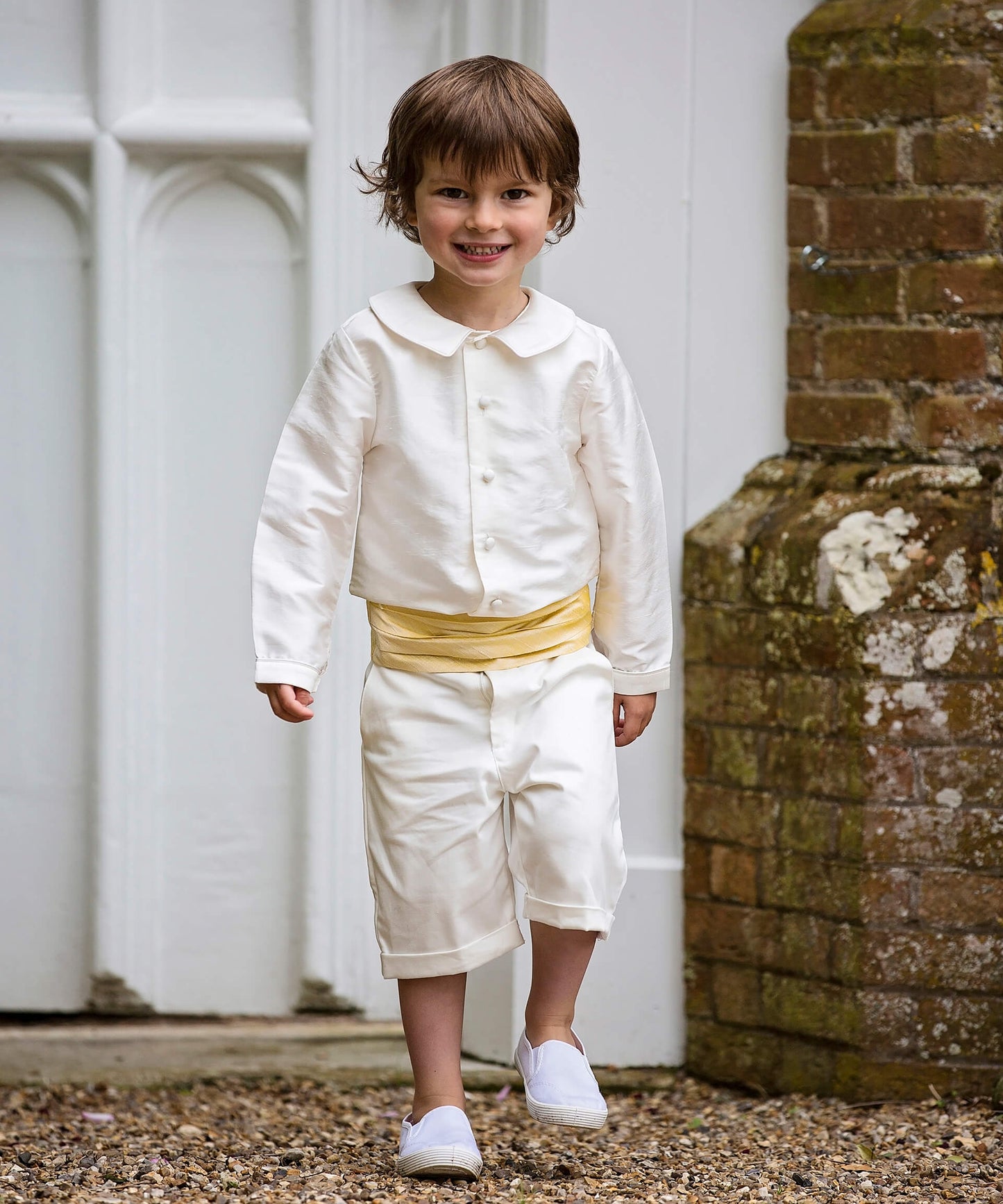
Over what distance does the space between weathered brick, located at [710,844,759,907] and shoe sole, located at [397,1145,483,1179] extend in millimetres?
929

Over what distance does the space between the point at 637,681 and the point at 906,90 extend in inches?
51.5

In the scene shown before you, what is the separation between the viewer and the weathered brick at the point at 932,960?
2.84 m

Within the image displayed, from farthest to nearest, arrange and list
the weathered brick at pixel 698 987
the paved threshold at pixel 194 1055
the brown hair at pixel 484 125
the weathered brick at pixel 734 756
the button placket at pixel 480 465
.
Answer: the paved threshold at pixel 194 1055, the weathered brick at pixel 698 987, the weathered brick at pixel 734 756, the button placket at pixel 480 465, the brown hair at pixel 484 125

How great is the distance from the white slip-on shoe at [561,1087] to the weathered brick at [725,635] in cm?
96

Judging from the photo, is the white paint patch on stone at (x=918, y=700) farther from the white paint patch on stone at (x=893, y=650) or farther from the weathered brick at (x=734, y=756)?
the weathered brick at (x=734, y=756)

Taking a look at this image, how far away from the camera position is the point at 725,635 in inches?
118

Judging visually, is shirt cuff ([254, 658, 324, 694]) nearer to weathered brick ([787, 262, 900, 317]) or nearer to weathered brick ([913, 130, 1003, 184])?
weathered brick ([787, 262, 900, 317])

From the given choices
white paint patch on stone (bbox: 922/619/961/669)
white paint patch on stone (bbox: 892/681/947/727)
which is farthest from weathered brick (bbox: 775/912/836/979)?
white paint patch on stone (bbox: 922/619/961/669)

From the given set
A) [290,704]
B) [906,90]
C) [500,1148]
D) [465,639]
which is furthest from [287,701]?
[906,90]

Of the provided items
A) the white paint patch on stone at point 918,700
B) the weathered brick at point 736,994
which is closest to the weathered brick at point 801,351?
the white paint patch on stone at point 918,700

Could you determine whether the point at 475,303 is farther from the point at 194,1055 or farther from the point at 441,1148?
the point at 194,1055

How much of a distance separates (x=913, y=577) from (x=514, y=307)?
0.97m

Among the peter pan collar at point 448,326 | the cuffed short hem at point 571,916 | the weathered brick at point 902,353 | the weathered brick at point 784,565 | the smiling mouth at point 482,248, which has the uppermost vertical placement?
the smiling mouth at point 482,248

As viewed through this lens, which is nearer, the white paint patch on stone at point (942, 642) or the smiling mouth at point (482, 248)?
the smiling mouth at point (482, 248)
